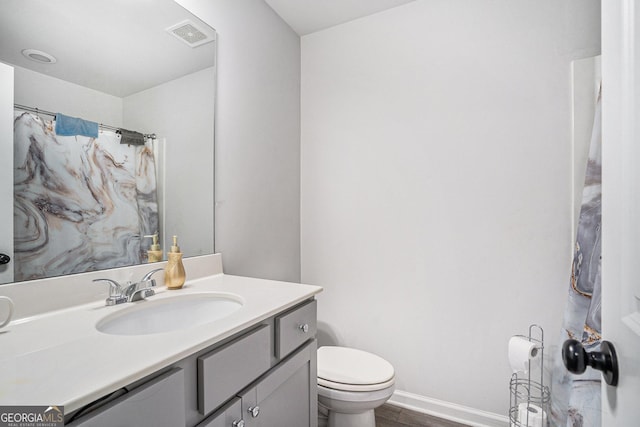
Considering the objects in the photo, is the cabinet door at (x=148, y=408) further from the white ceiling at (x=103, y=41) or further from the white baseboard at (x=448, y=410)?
the white baseboard at (x=448, y=410)

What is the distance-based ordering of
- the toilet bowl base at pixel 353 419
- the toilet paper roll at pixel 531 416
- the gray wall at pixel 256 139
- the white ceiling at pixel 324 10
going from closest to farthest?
the toilet paper roll at pixel 531 416 < the toilet bowl base at pixel 353 419 < the gray wall at pixel 256 139 < the white ceiling at pixel 324 10

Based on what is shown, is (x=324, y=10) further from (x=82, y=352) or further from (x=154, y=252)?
(x=82, y=352)

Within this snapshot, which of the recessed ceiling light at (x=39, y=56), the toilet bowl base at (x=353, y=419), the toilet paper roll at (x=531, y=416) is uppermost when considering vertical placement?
the recessed ceiling light at (x=39, y=56)

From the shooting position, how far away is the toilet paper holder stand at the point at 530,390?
1404 millimetres

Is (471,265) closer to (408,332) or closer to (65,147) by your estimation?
(408,332)

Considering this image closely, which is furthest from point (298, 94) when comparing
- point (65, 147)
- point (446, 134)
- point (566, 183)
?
point (566, 183)

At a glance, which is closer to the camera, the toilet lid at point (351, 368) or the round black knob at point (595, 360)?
the round black knob at point (595, 360)

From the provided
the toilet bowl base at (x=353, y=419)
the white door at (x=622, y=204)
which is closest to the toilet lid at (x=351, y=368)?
the toilet bowl base at (x=353, y=419)

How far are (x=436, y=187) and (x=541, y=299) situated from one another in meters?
0.77

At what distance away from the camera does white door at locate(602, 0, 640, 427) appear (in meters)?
0.45

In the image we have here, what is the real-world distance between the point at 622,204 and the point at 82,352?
1077mm

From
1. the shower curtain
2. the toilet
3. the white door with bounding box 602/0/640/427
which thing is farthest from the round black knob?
the toilet

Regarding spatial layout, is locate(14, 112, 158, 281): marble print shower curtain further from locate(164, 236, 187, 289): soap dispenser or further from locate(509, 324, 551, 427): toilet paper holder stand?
locate(509, 324, 551, 427): toilet paper holder stand

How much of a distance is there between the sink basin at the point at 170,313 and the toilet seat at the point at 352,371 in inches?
24.7
